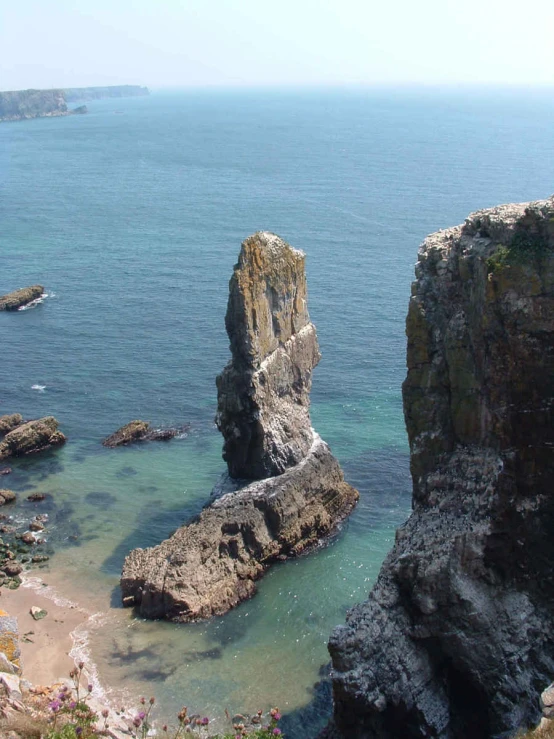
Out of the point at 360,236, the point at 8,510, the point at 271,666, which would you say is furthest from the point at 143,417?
the point at 360,236

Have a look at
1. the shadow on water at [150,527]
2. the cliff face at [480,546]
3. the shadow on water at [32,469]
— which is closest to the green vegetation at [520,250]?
the cliff face at [480,546]

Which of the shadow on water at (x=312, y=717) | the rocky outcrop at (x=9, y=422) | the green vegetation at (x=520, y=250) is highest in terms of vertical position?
the green vegetation at (x=520, y=250)

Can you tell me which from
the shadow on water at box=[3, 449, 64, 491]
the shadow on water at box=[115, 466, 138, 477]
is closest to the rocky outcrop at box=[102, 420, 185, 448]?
the shadow on water at box=[115, 466, 138, 477]

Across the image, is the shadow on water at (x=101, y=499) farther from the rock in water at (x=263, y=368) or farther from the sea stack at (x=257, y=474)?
the rock in water at (x=263, y=368)

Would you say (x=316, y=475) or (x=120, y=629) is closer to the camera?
(x=120, y=629)

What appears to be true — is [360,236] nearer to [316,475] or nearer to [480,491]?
[316,475]
